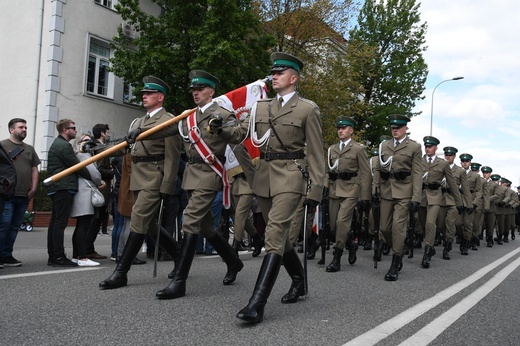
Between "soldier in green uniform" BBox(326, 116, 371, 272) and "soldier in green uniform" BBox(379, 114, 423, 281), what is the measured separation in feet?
1.05

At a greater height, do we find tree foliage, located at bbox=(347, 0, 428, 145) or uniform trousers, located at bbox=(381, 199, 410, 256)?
tree foliage, located at bbox=(347, 0, 428, 145)

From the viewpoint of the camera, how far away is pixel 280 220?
4230 millimetres

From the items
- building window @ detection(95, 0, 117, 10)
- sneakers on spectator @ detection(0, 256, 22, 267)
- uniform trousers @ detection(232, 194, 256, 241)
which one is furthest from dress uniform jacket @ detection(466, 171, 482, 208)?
building window @ detection(95, 0, 117, 10)

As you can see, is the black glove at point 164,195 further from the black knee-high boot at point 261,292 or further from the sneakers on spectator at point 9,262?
the sneakers on spectator at point 9,262

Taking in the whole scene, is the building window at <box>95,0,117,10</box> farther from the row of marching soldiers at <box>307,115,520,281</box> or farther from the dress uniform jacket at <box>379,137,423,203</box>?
the dress uniform jacket at <box>379,137,423,203</box>

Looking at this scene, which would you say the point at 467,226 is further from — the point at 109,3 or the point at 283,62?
the point at 109,3

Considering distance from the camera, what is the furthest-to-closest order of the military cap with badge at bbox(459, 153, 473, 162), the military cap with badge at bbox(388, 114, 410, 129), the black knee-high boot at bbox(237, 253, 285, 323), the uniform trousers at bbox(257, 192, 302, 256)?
1. the military cap with badge at bbox(459, 153, 473, 162)
2. the military cap with badge at bbox(388, 114, 410, 129)
3. the uniform trousers at bbox(257, 192, 302, 256)
4. the black knee-high boot at bbox(237, 253, 285, 323)

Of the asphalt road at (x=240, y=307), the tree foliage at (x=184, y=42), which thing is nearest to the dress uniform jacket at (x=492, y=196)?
the asphalt road at (x=240, y=307)

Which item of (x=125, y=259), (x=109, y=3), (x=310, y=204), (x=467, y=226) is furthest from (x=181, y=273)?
(x=109, y=3)

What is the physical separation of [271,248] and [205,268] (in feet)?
9.75

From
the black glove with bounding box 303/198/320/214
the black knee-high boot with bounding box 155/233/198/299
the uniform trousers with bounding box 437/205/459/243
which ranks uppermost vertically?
the black glove with bounding box 303/198/320/214

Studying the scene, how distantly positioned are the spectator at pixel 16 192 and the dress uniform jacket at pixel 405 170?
4770 mm

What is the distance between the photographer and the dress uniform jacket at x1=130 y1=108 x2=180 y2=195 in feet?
17.3

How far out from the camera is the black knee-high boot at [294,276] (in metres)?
4.72
